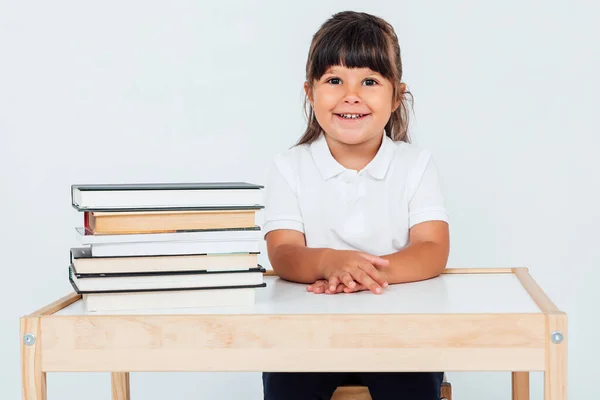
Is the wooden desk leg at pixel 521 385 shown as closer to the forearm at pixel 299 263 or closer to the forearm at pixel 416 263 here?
the forearm at pixel 416 263

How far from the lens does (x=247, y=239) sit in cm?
127

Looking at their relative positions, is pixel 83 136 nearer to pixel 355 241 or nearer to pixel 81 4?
pixel 81 4

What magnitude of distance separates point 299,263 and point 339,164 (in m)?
0.30

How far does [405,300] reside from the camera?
4.34ft

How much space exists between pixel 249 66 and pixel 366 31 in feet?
3.33

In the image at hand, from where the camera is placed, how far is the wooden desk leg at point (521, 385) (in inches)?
73.4

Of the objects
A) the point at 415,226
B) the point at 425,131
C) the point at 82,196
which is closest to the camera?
the point at 82,196

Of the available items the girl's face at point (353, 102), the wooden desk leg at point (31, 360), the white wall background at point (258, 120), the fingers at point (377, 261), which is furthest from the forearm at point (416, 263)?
the white wall background at point (258, 120)

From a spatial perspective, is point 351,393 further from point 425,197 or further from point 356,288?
point 425,197

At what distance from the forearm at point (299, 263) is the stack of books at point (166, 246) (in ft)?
0.82

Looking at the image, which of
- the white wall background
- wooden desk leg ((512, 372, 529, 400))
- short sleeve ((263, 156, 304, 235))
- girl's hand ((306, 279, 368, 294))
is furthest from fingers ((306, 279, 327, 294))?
the white wall background

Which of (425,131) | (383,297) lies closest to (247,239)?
(383,297)

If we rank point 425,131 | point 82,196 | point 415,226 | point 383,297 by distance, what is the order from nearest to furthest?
1. point 82,196
2. point 383,297
3. point 415,226
4. point 425,131

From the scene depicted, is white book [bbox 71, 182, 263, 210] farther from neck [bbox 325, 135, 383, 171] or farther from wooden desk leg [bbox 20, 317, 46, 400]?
neck [bbox 325, 135, 383, 171]
